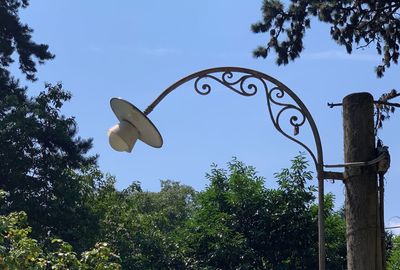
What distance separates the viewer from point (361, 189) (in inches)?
173

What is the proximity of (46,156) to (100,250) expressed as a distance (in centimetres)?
1004

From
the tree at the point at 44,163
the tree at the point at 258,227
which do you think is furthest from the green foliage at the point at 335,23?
the tree at the point at 44,163

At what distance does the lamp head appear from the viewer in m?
4.77

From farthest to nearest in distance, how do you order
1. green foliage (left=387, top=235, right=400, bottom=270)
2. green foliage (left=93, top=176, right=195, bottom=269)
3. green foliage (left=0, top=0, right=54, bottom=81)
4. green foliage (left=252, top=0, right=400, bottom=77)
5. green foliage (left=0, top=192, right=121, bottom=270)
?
green foliage (left=0, top=0, right=54, bottom=81) < green foliage (left=387, top=235, right=400, bottom=270) < green foliage (left=93, top=176, right=195, bottom=269) < green foliage (left=252, top=0, right=400, bottom=77) < green foliage (left=0, top=192, right=121, bottom=270)

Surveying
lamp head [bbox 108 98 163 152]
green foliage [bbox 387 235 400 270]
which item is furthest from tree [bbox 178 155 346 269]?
lamp head [bbox 108 98 163 152]

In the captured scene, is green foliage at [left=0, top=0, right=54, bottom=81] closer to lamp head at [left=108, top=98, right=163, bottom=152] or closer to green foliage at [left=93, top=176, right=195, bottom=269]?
green foliage at [left=93, top=176, right=195, bottom=269]

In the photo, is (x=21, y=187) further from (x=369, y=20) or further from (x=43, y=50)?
(x=369, y=20)

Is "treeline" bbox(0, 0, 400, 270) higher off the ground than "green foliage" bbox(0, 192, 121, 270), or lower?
higher

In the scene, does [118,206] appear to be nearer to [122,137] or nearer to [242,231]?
[242,231]

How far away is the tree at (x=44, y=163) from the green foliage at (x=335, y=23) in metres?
6.60

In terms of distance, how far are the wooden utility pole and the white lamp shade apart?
3.96 feet

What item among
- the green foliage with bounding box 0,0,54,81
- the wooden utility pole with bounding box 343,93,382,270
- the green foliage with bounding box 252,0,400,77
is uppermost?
the green foliage with bounding box 0,0,54,81

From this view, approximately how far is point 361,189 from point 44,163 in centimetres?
1480

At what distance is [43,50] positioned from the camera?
20.8m
